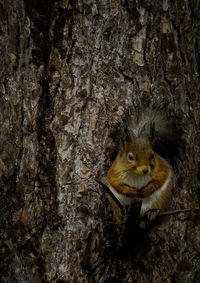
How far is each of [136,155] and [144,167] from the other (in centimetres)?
6

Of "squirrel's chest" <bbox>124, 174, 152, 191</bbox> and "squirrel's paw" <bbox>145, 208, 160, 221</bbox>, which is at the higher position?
"squirrel's chest" <bbox>124, 174, 152, 191</bbox>

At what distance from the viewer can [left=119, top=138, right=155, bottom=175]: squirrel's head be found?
1412 mm

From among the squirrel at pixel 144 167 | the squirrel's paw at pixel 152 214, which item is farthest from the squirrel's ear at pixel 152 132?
the squirrel's paw at pixel 152 214

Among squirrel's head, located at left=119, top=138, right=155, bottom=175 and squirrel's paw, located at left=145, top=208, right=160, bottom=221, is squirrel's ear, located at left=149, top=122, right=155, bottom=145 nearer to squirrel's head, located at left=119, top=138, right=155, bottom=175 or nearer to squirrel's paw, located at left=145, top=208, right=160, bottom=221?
squirrel's head, located at left=119, top=138, right=155, bottom=175

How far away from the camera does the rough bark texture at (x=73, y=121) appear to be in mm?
1374

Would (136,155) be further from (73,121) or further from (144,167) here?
(73,121)

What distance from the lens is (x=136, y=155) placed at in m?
1.43

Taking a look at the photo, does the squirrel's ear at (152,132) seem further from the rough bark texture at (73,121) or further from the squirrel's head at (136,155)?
the rough bark texture at (73,121)

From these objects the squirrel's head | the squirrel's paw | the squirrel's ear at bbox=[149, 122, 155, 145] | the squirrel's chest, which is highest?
the squirrel's ear at bbox=[149, 122, 155, 145]

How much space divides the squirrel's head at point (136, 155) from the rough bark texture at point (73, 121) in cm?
5

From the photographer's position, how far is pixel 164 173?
1.44 metres

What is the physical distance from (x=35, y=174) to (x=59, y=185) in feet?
0.33

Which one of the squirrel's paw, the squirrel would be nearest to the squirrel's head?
the squirrel

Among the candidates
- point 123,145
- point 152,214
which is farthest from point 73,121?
point 152,214
